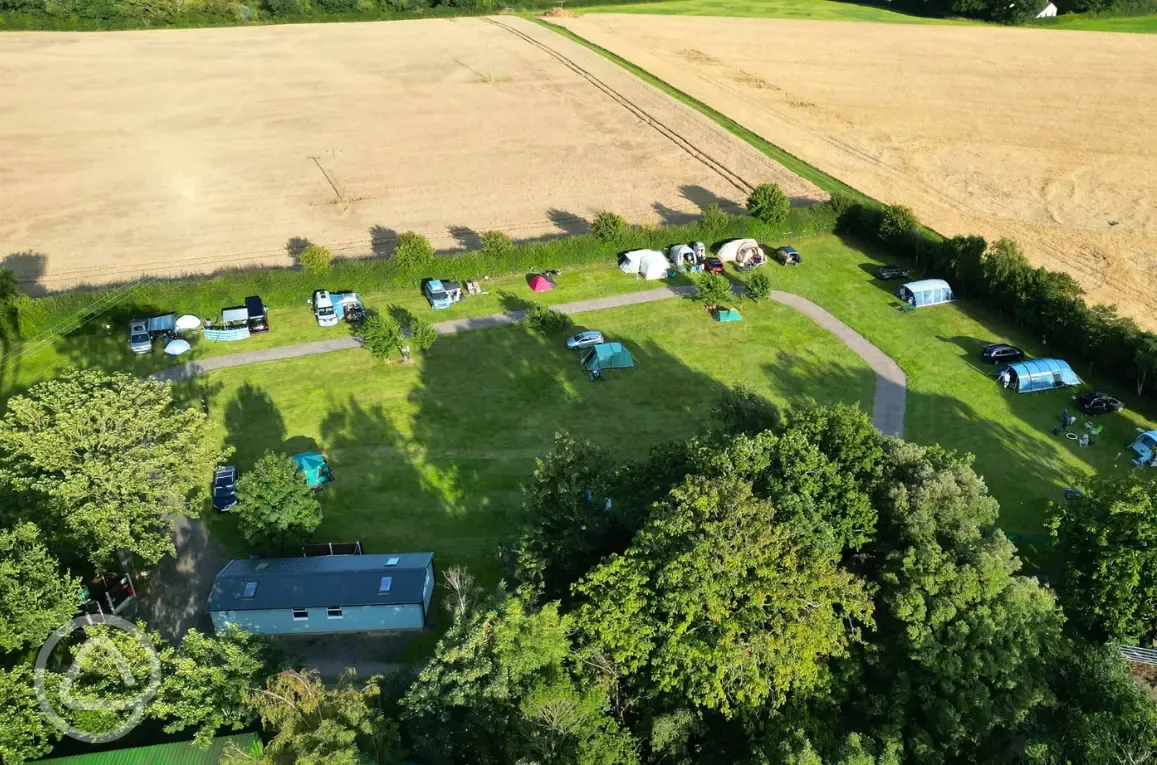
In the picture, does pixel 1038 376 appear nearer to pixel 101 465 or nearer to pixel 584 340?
pixel 584 340

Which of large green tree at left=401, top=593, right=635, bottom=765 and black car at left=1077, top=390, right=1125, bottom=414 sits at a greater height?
large green tree at left=401, top=593, right=635, bottom=765

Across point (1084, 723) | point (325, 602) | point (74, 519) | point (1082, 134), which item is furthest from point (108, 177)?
point (1082, 134)

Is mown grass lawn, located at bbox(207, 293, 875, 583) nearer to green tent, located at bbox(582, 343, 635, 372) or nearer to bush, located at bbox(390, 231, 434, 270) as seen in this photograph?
green tent, located at bbox(582, 343, 635, 372)

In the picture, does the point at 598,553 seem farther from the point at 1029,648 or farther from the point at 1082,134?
the point at 1082,134

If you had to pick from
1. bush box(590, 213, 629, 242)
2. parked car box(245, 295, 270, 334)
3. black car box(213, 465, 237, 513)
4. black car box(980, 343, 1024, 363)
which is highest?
bush box(590, 213, 629, 242)

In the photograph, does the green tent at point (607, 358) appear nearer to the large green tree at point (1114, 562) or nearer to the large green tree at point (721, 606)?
the large green tree at point (721, 606)

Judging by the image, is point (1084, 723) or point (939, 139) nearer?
point (1084, 723)

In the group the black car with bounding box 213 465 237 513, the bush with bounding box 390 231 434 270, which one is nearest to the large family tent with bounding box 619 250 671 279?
the bush with bounding box 390 231 434 270

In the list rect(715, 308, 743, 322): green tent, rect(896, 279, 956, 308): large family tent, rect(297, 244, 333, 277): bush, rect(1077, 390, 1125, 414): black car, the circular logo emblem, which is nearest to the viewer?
the circular logo emblem
